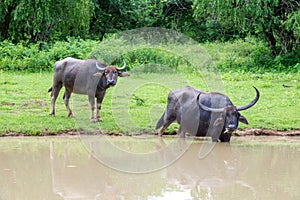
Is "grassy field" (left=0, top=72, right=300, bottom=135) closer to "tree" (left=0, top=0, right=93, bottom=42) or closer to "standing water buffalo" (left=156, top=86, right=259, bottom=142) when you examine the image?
"standing water buffalo" (left=156, top=86, right=259, bottom=142)

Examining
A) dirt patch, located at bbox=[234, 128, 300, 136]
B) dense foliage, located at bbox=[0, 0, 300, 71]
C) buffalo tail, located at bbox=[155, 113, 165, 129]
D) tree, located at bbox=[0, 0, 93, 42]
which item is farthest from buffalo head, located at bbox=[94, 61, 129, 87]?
tree, located at bbox=[0, 0, 93, 42]

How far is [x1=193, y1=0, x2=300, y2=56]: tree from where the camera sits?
16.5m

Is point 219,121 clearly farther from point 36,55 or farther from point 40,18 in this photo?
point 40,18

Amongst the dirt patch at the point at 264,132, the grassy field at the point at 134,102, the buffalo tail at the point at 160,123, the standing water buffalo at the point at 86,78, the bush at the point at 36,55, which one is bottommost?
the bush at the point at 36,55

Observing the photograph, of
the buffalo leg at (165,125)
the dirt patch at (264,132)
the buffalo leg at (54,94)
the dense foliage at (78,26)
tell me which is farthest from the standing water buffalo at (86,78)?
the dense foliage at (78,26)

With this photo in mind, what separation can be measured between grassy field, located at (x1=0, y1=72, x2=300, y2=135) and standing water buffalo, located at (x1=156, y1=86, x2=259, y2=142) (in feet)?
2.67

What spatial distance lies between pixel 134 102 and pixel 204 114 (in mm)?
3257

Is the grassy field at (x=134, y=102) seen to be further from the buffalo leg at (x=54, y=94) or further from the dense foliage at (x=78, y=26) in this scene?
→ the dense foliage at (x=78, y=26)

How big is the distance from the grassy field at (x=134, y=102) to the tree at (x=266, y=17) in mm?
1978

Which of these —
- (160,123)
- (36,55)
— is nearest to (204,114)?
(160,123)

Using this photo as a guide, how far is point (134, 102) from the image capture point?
1212cm

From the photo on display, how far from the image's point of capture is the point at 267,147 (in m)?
9.05

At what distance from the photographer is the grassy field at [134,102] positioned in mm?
10148

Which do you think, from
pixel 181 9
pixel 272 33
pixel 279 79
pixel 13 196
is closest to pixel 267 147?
pixel 13 196
